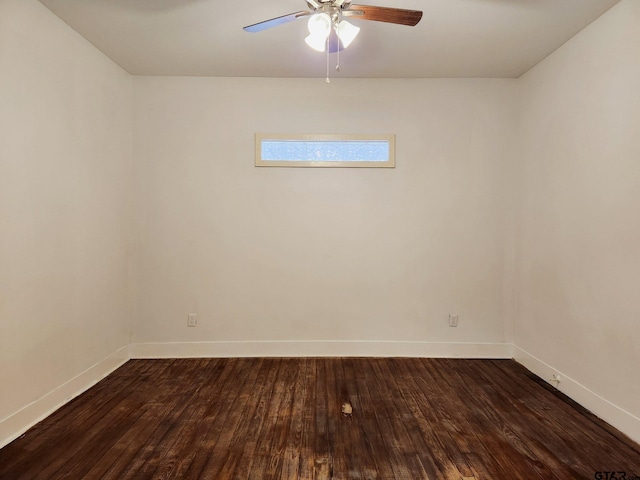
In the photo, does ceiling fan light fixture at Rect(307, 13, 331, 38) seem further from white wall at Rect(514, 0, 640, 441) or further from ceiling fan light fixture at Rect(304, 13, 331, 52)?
white wall at Rect(514, 0, 640, 441)

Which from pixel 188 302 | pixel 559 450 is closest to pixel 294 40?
pixel 188 302

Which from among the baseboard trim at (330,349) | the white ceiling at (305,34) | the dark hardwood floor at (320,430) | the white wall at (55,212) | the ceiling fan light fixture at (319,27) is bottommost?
the dark hardwood floor at (320,430)

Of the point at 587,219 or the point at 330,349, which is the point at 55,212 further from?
the point at 587,219

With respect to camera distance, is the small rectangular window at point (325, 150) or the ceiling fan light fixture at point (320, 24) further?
the small rectangular window at point (325, 150)

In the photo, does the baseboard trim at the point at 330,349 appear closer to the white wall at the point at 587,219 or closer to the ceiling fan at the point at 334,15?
the white wall at the point at 587,219

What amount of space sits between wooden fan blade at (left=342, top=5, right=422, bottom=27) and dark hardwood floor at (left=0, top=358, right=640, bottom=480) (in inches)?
93.5

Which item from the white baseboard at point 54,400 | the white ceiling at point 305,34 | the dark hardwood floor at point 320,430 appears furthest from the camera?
A: the white ceiling at point 305,34

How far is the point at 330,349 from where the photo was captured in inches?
138

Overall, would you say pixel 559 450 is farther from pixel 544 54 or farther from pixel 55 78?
pixel 55 78

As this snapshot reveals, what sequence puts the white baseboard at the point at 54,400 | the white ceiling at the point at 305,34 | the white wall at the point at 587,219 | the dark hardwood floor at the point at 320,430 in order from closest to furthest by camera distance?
the dark hardwood floor at the point at 320,430 < the white baseboard at the point at 54,400 < the white wall at the point at 587,219 < the white ceiling at the point at 305,34

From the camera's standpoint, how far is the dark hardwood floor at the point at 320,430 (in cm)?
185

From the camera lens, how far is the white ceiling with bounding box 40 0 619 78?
233 centimetres

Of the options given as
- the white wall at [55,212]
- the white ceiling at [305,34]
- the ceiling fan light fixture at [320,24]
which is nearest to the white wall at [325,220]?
the white ceiling at [305,34]

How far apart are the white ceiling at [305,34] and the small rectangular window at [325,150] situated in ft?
1.93
